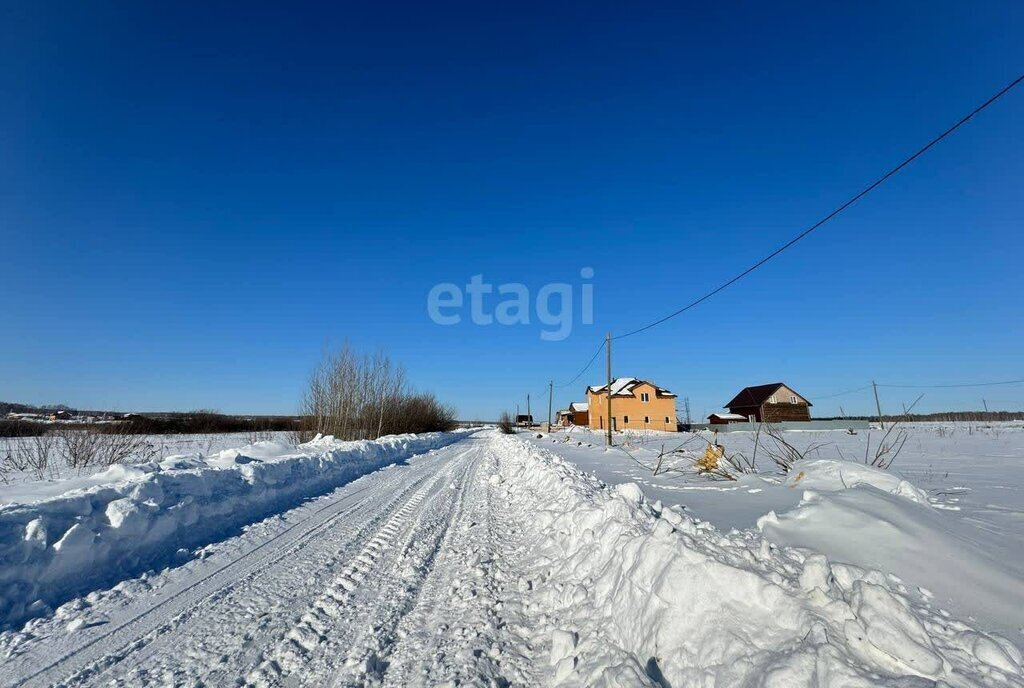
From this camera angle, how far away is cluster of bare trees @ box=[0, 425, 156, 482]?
1123 cm

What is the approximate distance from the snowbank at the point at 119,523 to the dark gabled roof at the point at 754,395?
181 feet

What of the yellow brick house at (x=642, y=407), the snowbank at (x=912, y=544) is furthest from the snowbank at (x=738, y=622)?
the yellow brick house at (x=642, y=407)

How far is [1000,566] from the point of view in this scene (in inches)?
105

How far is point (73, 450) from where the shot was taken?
1176cm

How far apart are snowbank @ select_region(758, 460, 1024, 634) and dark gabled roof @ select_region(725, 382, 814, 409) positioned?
5375cm

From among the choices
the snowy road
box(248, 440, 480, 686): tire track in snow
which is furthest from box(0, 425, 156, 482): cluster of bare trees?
box(248, 440, 480, 686): tire track in snow

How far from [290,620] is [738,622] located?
3004 millimetres

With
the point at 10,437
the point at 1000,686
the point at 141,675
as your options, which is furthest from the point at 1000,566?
the point at 10,437

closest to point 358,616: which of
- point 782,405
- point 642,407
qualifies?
point 642,407

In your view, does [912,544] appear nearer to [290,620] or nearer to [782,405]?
[290,620]

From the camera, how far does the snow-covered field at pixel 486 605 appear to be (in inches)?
78.1

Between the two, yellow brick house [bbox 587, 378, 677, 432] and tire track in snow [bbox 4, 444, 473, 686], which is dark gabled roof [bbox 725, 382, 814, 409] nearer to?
yellow brick house [bbox 587, 378, 677, 432]

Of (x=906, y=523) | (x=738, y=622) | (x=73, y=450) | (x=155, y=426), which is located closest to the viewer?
(x=738, y=622)

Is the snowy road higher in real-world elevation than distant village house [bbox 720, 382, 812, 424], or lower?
lower
